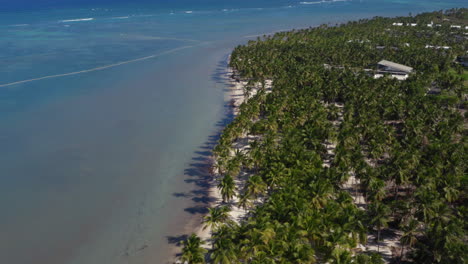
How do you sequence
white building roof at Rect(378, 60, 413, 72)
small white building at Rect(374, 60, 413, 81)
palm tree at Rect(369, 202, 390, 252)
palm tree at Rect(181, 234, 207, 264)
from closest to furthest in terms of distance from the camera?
palm tree at Rect(181, 234, 207, 264) < palm tree at Rect(369, 202, 390, 252) < small white building at Rect(374, 60, 413, 81) < white building roof at Rect(378, 60, 413, 72)

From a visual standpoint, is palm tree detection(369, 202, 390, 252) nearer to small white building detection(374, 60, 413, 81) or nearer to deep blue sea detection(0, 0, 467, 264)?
deep blue sea detection(0, 0, 467, 264)

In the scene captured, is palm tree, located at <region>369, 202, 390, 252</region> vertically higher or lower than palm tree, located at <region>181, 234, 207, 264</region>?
higher

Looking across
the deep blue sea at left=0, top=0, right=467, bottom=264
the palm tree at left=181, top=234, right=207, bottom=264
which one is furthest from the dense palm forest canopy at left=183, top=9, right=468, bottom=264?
the deep blue sea at left=0, top=0, right=467, bottom=264

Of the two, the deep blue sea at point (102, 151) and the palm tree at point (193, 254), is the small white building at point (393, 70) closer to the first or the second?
the deep blue sea at point (102, 151)

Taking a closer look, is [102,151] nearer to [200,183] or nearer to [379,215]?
[200,183]

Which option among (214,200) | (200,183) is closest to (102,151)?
(200,183)

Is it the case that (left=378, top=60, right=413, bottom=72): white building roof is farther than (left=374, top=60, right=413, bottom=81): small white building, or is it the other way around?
(left=378, top=60, right=413, bottom=72): white building roof

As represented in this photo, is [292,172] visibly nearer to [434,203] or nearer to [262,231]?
[262,231]

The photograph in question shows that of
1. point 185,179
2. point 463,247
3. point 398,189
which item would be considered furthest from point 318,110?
point 463,247
